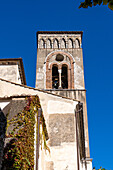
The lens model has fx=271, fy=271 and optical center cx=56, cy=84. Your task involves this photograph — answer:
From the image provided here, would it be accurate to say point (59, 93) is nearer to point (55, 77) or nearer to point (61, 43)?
point (55, 77)

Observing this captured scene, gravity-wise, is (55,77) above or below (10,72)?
above

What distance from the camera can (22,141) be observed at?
738 cm

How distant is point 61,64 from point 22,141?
17.3 meters

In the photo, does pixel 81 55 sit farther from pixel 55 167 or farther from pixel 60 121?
pixel 55 167

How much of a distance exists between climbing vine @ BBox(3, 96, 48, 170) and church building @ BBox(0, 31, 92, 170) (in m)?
0.83

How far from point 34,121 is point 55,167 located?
A: 327 cm

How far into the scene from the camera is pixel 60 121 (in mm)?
11914

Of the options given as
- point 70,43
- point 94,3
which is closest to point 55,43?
point 70,43

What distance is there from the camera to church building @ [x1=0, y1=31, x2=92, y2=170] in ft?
36.1

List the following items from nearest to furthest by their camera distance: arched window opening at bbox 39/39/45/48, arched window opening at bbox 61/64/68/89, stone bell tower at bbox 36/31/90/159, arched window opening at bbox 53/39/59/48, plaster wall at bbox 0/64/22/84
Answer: plaster wall at bbox 0/64/22/84 → stone bell tower at bbox 36/31/90/159 → arched window opening at bbox 61/64/68/89 → arched window opening at bbox 53/39/59/48 → arched window opening at bbox 39/39/45/48

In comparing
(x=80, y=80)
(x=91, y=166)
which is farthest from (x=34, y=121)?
(x=80, y=80)

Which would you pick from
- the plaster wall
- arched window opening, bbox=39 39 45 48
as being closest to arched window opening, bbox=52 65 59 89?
arched window opening, bbox=39 39 45 48

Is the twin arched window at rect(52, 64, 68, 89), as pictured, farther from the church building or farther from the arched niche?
the arched niche

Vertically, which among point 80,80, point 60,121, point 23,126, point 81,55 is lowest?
point 23,126
